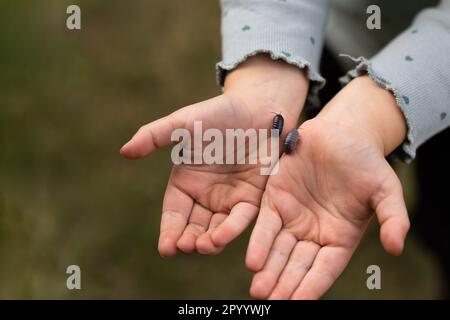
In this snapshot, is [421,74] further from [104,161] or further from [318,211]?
[104,161]

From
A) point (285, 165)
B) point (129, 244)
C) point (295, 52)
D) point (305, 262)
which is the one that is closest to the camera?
point (305, 262)

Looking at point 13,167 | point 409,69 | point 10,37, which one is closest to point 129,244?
point 13,167

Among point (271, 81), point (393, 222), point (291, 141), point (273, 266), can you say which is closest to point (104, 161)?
point (271, 81)

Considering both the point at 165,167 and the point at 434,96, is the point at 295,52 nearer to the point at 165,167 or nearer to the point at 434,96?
the point at 434,96

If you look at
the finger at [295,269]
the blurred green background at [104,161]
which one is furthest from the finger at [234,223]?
the blurred green background at [104,161]

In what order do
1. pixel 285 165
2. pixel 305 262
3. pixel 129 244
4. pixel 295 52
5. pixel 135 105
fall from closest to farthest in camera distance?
pixel 305 262
pixel 285 165
pixel 295 52
pixel 129 244
pixel 135 105

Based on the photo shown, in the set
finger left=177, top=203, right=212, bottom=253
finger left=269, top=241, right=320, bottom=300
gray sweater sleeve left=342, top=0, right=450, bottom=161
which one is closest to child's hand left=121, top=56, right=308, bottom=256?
finger left=177, top=203, right=212, bottom=253
